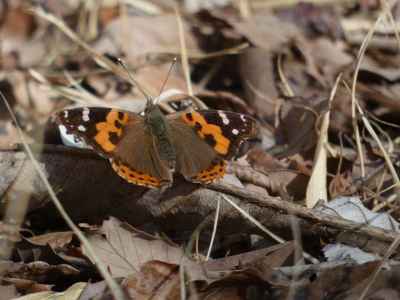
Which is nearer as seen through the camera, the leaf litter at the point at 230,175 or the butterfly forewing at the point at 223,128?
the leaf litter at the point at 230,175

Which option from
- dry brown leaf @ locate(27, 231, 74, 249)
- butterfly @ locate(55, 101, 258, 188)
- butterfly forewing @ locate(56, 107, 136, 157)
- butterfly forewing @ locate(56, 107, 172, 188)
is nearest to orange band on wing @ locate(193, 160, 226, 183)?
butterfly @ locate(55, 101, 258, 188)

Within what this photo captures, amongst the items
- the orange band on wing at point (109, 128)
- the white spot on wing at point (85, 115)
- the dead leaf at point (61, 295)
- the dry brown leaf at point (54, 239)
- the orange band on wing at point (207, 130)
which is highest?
the white spot on wing at point (85, 115)

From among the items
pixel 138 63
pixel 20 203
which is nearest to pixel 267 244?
pixel 20 203

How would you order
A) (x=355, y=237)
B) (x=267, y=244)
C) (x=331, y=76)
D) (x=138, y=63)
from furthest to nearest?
(x=138, y=63), (x=331, y=76), (x=267, y=244), (x=355, y=237)

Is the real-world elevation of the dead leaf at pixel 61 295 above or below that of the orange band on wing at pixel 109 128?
below

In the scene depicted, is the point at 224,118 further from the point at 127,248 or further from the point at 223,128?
the point at 127,248

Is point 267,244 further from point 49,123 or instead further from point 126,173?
point 49,123

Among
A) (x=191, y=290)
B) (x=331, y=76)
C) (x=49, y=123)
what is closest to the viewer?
(x=191, y=290)

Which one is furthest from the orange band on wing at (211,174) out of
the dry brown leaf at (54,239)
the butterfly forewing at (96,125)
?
the dry brown leaf at (54,239)

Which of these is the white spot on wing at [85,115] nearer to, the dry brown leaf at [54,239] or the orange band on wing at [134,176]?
the orange band on wing at [134,176]
